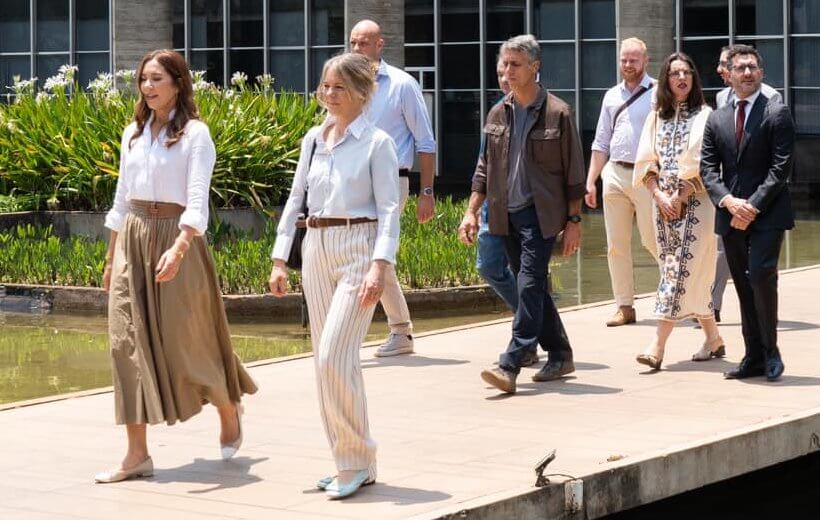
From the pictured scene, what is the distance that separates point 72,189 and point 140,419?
11506 millimetres

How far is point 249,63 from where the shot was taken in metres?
36.8

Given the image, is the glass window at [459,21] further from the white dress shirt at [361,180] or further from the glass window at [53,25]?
the white dress shirt at [361,180]

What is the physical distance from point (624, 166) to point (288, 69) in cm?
2389

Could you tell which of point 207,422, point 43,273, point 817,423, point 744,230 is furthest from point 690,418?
point 43,273

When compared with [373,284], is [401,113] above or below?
above

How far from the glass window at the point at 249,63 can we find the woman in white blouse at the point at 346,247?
29.1 m

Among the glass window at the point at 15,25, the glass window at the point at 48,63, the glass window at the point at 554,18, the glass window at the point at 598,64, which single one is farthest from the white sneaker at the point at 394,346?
the glass window at the point at 15,25

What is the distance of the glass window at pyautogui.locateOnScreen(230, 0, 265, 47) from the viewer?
36.7 metres

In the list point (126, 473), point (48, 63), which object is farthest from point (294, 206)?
point (48, 63)

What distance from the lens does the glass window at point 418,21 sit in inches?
1385

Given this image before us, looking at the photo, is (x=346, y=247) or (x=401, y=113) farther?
(x=401, y=113)

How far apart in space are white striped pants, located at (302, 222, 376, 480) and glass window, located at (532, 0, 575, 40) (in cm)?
2635

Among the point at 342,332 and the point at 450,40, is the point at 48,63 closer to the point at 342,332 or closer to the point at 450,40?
the point at 450,40

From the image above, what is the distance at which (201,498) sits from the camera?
7.54 m
